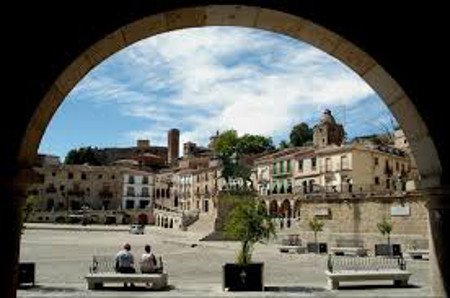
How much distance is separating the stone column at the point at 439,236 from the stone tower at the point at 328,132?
70.9 meters

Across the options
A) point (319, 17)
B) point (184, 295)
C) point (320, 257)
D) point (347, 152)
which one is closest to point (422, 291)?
point (184, 295)

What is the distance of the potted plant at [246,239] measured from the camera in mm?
15102

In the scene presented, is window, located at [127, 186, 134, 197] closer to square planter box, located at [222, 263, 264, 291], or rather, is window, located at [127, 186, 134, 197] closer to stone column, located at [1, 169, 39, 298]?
square planter box, located at [222, 263, 264, 291]

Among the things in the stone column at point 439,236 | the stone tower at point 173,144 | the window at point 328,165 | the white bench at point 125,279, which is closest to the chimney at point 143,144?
the stone tower at point 173,144

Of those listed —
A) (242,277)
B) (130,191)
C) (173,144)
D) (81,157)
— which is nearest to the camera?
(242,277)

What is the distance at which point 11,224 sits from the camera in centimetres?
498

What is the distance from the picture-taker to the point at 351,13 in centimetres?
532

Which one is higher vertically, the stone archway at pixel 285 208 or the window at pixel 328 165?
the window at pixel 328 165

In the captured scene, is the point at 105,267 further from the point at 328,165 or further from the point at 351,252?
the point at 328,165

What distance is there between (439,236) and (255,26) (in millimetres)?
2570

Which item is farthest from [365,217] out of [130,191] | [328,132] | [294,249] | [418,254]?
[130,191]

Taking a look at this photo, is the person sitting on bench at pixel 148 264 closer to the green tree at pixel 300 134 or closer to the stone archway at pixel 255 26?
the stone archway at pixel 255 26

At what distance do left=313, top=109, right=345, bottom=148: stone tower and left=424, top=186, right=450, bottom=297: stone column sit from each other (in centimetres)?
7093

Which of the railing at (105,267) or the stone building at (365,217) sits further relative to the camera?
the stone building at (365,217)
